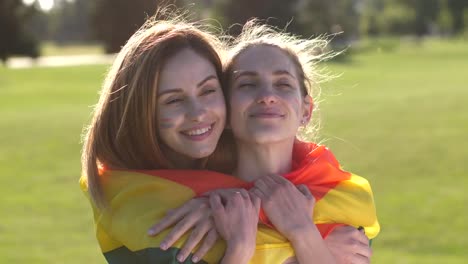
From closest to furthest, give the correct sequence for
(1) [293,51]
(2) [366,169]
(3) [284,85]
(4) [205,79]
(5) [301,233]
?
1. (5) [301,233]
2. (4) [205,79]
3. (3) [284,85]
4. (1) [293,51]
5. (2) [366,169]

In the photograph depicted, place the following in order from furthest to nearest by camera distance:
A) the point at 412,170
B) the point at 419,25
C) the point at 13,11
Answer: the point at 419,25 < the point at 13,11 < the point at 412,170

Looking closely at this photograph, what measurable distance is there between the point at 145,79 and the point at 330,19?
49.3 meters

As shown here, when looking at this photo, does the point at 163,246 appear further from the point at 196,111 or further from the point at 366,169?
the point at 366,169

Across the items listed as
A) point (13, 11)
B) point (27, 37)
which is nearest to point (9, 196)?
point (13, 11)

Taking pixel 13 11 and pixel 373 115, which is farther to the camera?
pixel 13 11

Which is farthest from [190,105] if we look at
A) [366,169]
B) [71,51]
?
[71,51]

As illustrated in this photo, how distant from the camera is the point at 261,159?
2.62 m

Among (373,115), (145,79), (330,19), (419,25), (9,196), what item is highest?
(145,79)

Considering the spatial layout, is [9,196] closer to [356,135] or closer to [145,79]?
[356,135]

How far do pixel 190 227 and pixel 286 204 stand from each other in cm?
29

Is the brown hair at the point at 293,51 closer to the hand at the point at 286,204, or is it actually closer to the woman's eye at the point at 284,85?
the woman's eye at the point at 284,85

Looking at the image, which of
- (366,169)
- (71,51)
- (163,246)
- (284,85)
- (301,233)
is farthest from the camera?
(71,51)

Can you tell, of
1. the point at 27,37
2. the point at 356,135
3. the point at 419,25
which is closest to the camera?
the point at 356,135

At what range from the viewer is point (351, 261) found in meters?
2.64
